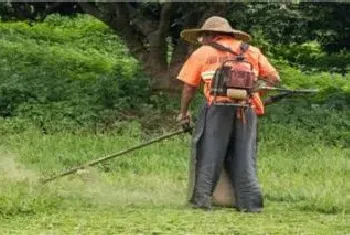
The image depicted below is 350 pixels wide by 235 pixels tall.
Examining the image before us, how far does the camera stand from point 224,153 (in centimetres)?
825

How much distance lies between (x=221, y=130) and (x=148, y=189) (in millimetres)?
1426

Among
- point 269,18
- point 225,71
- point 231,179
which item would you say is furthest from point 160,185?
point 269,18

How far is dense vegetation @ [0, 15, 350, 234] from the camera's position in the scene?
24.0ft

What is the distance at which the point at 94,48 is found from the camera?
76.7 feet

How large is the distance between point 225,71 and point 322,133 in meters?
5.81

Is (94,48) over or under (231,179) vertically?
over

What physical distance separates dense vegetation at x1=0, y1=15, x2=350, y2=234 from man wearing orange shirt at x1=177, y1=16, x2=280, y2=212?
0.87 feet

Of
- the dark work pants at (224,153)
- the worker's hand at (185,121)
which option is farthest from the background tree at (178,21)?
the dark work pants at (224,153)

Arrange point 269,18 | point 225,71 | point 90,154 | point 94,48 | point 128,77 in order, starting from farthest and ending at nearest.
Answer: point 94,48 < point 269,18 < point 128,77 < point 90,154 < point 225,71

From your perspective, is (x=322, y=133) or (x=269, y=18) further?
(x=269, y=18)

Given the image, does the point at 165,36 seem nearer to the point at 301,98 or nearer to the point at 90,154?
the point at 301,98

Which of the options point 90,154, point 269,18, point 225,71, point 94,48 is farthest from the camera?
→ point 94,48

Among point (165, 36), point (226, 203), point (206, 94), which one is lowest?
point (226, 203)

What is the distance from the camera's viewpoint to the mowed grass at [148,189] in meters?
7.04
